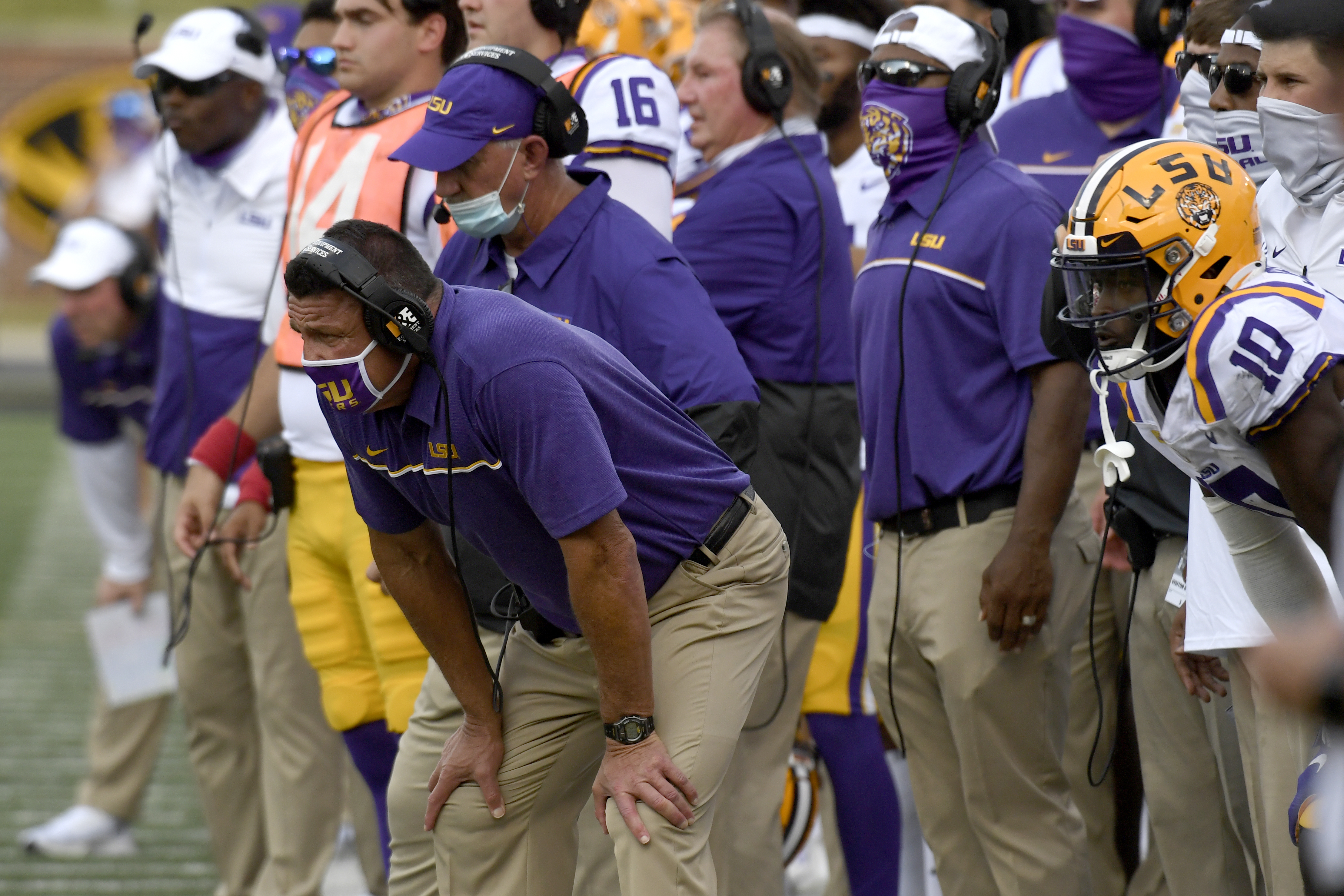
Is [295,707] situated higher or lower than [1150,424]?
lower

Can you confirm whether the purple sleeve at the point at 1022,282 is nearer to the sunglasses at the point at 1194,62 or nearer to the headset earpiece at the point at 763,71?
the sunglasses at the point at 1194,62

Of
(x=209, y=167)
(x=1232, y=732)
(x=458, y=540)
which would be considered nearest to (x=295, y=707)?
(x=458, y=540)

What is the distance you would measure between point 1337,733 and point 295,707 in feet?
10.7

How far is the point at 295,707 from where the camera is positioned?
429 cm

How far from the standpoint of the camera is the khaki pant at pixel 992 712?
326 centimetres

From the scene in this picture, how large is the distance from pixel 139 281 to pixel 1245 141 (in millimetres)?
4055

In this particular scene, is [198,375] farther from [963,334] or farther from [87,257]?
[963,334]

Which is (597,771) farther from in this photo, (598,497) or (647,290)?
(647,290)

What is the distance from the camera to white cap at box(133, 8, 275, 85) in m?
4.49

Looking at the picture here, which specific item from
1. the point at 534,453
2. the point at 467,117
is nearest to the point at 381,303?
the point at 534,453

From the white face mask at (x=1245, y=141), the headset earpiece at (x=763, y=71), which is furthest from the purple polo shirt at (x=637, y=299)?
the white face mask at (x=1245, y=141)

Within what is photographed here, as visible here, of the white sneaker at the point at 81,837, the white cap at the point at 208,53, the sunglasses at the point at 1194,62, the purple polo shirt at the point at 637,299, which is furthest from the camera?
the white sneaker at the point at 81,837

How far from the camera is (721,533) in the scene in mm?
2861

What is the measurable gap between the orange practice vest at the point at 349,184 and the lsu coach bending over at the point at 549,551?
0.93 m
